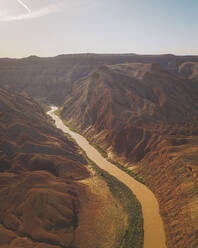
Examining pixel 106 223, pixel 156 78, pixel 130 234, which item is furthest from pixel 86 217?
pixel 156 78

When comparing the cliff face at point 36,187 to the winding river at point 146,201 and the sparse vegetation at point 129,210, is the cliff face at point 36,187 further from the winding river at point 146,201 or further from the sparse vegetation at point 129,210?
the winding river at point 146,201

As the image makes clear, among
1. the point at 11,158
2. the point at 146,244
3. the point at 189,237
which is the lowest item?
the point at 146,244

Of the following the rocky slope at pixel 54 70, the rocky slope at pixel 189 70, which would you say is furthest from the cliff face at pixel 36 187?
the rocky slope at pixel 189 70

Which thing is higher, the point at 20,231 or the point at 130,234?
the point at 20,231

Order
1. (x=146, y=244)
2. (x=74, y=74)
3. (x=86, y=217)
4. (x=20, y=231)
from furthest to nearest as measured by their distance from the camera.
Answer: (x=74, y=74) < (x=86, y=217) < (x=146, y=244) < (x=20, y=231)

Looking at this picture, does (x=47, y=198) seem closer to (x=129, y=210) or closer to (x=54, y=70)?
(x=129, y=210)

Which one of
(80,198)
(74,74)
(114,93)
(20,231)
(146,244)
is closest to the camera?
(20,231)

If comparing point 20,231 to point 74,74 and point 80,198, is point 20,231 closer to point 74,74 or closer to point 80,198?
point 80,198
